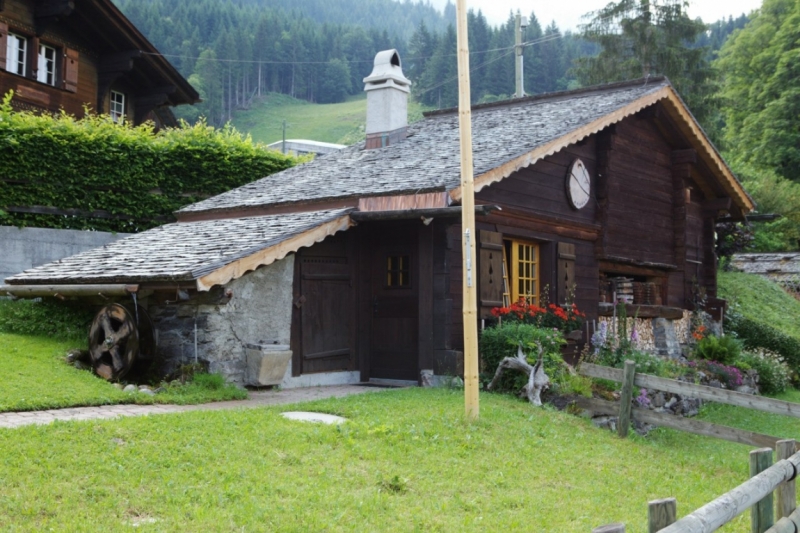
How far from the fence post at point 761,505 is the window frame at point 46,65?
18655mm

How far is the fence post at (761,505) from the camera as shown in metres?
5.00

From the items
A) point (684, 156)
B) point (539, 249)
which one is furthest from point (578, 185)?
point (684, 156)

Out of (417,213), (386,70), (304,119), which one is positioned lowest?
(417,213)

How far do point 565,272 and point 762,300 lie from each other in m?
11.1

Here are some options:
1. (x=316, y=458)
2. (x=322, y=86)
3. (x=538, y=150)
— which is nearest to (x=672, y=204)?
(x=538, y=150)

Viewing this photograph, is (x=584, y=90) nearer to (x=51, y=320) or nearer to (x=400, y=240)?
(x=400, y=240)

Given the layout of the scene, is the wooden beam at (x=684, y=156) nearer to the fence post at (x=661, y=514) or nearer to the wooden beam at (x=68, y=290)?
the wooden beam at (x=68, y=290)

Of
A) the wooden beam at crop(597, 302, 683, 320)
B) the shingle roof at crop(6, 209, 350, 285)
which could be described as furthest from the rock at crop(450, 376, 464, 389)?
the wooden beam at crop(597, 302, 683, 320)

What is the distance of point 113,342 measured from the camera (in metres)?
11.0

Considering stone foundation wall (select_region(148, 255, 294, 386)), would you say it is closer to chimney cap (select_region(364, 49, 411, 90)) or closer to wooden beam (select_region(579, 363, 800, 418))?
wooden beam (select_region(579, 363, 800, 418))

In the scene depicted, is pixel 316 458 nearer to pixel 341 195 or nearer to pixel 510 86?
pixel 341 195

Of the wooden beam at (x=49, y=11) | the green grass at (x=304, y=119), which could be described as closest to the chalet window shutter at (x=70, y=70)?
the wooden beam at (x=49, y=11)

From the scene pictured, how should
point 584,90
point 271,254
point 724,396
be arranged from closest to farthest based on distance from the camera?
point 724,396 < point 271,254 < point 584,90

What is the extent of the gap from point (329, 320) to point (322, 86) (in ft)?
257
